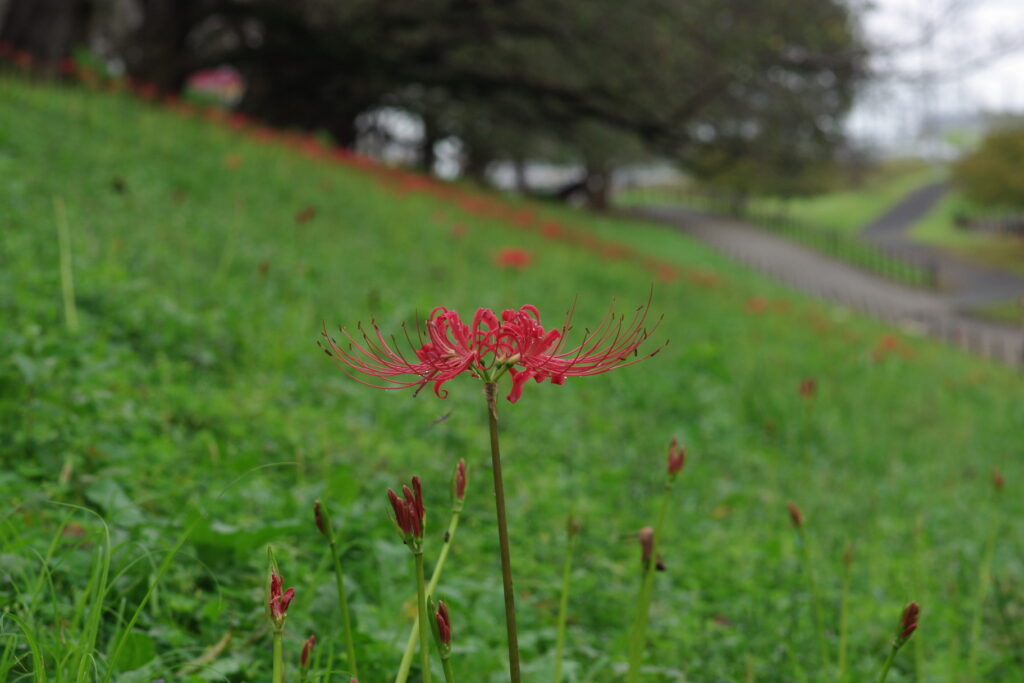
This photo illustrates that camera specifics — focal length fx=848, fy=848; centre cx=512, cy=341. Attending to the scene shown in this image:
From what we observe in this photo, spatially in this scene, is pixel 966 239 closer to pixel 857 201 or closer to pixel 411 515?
pixel 857 201

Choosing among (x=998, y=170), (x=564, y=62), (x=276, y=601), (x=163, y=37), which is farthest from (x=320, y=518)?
(x=998, y=170)

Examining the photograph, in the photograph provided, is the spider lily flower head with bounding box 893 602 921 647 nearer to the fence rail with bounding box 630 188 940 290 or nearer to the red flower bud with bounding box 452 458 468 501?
the red flower bud with bounding box 452 458 468 501

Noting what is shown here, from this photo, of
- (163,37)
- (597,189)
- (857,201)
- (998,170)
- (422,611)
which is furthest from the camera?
(857,201)

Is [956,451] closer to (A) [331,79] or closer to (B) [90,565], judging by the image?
(B) [90,565]

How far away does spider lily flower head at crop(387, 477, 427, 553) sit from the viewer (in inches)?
45.5

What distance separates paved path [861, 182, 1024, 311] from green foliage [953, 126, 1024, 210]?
2.47 meters

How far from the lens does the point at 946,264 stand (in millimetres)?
29516

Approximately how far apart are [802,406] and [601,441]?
2.19 metres

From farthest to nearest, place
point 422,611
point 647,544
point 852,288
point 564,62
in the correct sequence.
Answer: point 852,288, point 564,62, point 647,544, point 422,611

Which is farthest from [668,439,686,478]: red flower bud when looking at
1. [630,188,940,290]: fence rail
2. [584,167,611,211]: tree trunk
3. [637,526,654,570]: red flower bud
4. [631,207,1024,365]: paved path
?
[584,167,611,211]: tree trunk

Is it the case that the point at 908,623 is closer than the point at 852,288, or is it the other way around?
the point at 908,623

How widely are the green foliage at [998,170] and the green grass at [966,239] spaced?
1.84 m

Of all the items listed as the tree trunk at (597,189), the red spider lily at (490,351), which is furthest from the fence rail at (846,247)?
the red spider lily at (490,351)

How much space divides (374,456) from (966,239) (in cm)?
3786
